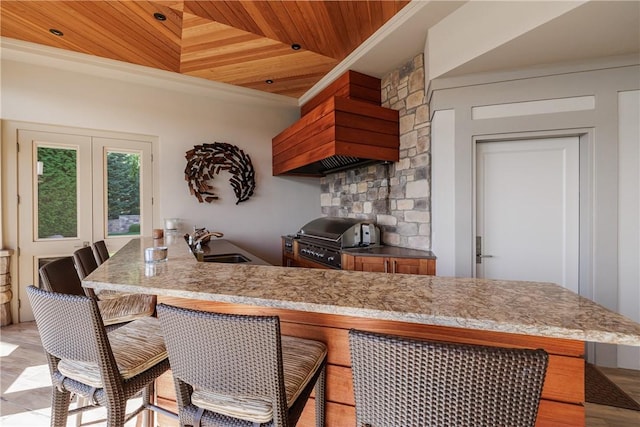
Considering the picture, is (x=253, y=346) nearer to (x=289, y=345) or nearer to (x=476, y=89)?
(x=289, y=345)

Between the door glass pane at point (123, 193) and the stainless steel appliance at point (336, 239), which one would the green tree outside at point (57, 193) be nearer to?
the door glass pane at point (123, 193)

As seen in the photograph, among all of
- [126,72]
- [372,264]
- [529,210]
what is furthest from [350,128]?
[126,72]

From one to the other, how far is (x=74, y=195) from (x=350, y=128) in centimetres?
340

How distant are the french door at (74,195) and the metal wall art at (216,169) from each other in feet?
1.80

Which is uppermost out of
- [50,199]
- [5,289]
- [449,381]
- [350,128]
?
[350,128]

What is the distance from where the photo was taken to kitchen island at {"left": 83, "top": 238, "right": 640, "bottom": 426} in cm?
75

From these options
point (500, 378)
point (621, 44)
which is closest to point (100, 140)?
point (500, 378)

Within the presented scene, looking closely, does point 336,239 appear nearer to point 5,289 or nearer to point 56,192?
point 56,192

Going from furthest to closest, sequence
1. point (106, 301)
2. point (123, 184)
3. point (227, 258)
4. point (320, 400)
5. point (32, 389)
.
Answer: point (123, 184), point (227, 258), point (32, 389), point (106, 301), point (320, 400)

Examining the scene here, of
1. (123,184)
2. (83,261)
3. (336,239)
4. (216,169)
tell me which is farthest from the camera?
(216,169)

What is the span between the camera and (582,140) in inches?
89.4

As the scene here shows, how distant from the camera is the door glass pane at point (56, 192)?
10.6 feet

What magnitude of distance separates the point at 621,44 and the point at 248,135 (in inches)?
159

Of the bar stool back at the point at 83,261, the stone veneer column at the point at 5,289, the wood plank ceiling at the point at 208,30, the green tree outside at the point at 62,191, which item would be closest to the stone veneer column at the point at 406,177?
the wood plank ceiling at the point at 208,30
